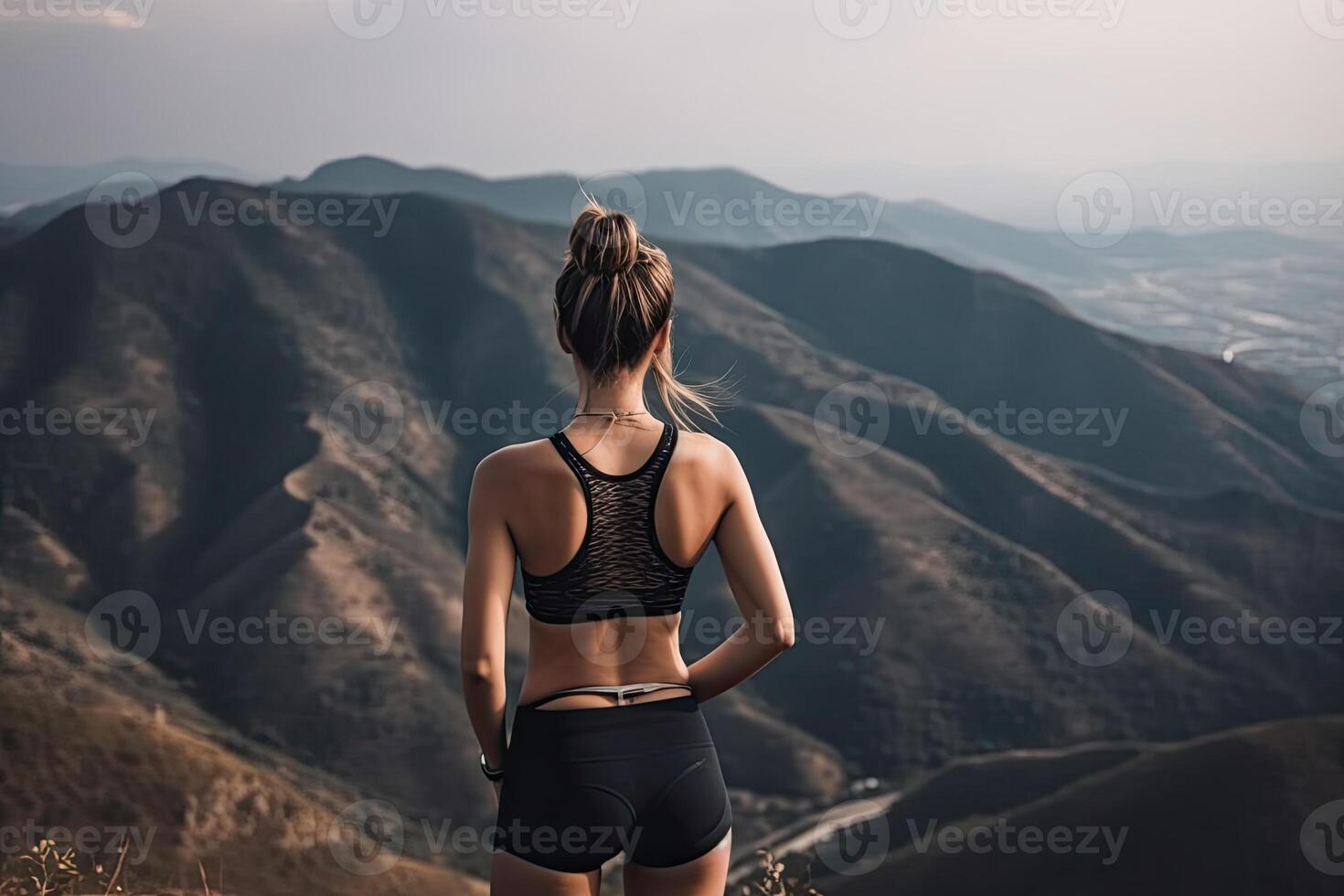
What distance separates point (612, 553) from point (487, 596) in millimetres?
303

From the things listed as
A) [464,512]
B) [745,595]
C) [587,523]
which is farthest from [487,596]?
[464,512]

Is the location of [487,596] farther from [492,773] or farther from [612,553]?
[492,773]

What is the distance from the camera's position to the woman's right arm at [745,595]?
9.80 ft

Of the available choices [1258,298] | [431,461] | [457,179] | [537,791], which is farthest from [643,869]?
[457,179]

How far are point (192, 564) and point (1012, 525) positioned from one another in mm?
47879

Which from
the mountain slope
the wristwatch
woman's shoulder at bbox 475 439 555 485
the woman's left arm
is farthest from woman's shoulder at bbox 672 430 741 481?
the mountain slope

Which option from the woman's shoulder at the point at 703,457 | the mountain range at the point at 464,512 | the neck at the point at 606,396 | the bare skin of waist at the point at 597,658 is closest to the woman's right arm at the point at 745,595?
the woman's shoulder at the point at 703,457

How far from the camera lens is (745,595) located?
311cm

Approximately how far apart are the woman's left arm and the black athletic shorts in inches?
3.6

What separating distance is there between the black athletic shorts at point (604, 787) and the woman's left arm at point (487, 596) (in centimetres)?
9

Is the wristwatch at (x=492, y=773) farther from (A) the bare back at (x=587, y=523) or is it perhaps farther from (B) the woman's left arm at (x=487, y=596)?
(A) the bare back at (x=587, y=523)

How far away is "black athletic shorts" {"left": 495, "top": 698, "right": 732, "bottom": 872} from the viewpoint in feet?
9.21

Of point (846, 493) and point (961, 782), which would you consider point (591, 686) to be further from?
point (846, 493)

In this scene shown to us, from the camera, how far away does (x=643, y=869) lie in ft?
9.72
